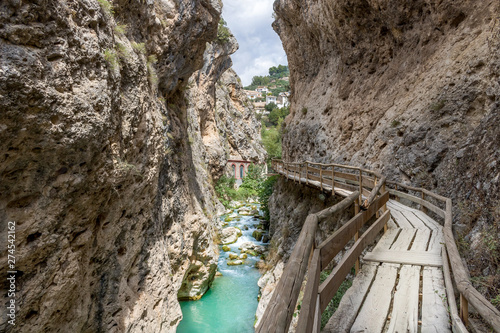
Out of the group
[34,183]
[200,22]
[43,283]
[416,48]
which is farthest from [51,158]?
[416,48]

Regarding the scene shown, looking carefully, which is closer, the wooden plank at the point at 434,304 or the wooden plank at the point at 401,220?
the wooden plank at the point at 434,304

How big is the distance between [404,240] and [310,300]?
13.1ft

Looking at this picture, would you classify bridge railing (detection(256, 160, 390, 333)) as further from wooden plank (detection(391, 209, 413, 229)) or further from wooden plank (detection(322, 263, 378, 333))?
wooden plank (detection(391, 209, 413, 229))

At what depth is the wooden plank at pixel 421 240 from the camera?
14.6ft

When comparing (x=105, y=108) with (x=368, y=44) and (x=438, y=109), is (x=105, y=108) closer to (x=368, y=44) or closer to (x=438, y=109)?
(x=438, y=109)

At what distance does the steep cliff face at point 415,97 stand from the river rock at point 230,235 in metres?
7.77

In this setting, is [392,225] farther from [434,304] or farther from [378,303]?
[378,303]

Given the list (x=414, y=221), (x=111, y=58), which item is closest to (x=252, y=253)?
(x=414, y=221)

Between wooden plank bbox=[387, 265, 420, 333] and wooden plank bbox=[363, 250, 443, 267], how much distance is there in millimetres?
169

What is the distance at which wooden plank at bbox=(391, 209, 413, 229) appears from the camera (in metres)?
5.81

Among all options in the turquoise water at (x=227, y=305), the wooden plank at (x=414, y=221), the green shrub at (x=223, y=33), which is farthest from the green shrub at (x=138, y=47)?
the green shrub at (x=223, y=33)

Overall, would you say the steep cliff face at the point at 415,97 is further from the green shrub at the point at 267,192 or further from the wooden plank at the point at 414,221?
the green shrub at the point at 267,192

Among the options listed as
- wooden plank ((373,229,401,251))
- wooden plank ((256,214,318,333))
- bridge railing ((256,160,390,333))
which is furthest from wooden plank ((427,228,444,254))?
wooden plank ((256,214,318,333))

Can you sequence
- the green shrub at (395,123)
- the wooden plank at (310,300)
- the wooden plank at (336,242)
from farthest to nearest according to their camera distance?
1. the green shrub at (395,123)
2. the wooden plank at (336,242)
3. the wooden plank at (310,300)
